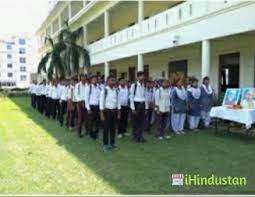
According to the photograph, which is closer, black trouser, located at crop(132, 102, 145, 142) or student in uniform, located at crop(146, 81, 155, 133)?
black trouser, located at crop(132, 102, 145, 142)

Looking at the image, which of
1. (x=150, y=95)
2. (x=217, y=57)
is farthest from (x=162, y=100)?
(x=217, y=57)

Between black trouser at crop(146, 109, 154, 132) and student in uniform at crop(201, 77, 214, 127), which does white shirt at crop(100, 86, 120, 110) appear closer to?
black trouser at crop(146, 109, 154, 132)

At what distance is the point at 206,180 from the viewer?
7871 mm

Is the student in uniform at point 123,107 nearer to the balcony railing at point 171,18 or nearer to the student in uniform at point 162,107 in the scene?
the student in uniform at point 162,107

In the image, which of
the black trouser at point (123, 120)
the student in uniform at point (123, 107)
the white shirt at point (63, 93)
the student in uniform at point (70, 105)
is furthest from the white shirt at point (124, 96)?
the white shirt at point (63, 93)

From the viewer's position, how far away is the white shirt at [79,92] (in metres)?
13.6

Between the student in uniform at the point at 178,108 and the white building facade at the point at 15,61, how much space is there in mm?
102912

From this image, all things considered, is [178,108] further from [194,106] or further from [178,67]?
[178,67]

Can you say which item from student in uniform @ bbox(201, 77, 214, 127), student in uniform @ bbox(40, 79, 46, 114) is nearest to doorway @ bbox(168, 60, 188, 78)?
student in uniform @ bbox(40, 79, 46, 114)

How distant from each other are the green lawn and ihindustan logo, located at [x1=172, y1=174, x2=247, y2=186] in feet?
0.45

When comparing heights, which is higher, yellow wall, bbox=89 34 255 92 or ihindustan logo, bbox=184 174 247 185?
yellow wall, bbox=89 34 255 92

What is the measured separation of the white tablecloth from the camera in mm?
11680

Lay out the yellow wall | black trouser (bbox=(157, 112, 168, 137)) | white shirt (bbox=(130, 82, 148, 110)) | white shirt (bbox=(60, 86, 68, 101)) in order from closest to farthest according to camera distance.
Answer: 1. white shirt (bbox=(130, 82, 148, 110))
2. black trouser (bbox=(157, 112, 168, 137))
3. white shirt (bbox=(60, 86, 68, 101))
4. the yellow wall

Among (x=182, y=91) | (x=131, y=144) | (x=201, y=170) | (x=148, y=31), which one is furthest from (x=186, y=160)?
(x=148, y=31)
